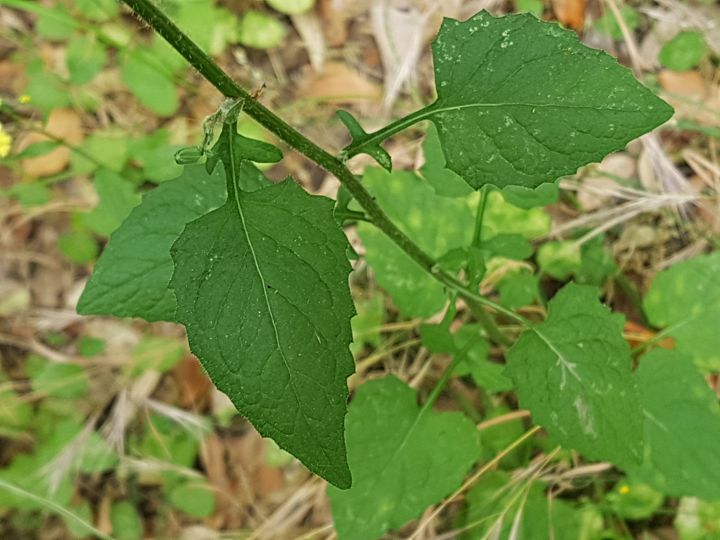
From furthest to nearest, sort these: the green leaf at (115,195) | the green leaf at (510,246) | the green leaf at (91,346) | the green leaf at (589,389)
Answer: the green leaf at (91,346), the green leaf at (115,195), the green leaf at (510,246), the green leaf at (589,389)

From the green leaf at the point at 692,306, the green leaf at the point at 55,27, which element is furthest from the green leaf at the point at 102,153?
the green leaf at the point at 692,306

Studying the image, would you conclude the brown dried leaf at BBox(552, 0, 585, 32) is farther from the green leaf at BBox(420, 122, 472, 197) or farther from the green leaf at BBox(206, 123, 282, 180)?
the green leaf at BBox(206, 123, 282, 180)

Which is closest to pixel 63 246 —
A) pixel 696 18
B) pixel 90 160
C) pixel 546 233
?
pixel 90 160

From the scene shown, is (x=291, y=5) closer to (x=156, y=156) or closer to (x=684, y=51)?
(x=156, y=156)

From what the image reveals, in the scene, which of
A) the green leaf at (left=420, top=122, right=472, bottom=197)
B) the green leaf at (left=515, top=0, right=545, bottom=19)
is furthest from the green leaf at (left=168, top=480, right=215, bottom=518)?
the green leaf at (left=515, top=0, right=545, bottom=19)

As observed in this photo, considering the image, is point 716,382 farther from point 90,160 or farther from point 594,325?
point 90,160

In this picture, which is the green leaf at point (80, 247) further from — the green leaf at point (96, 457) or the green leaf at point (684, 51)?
the green leaf at point (684, 51)
